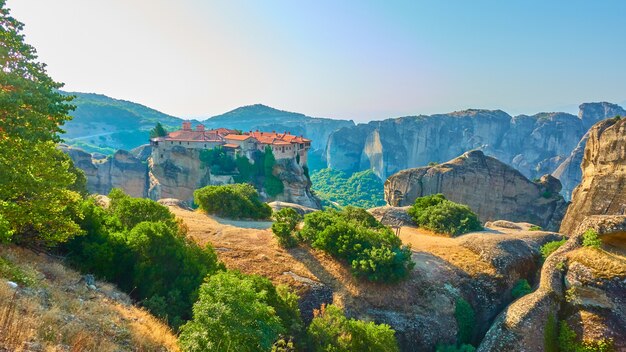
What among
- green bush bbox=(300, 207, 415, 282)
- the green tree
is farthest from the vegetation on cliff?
the green tree

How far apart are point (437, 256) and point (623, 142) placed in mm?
27110

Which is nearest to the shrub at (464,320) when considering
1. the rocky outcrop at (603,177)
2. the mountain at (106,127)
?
the rocky outcrop at (603,177)

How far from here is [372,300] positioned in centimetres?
1784

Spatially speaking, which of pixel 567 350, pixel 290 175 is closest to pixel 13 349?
pixel 567 350

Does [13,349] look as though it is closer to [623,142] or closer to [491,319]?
[491,319]

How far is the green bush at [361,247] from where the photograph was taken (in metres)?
18.6

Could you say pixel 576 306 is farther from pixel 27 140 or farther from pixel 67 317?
pixel 27 140

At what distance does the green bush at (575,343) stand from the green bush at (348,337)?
25.4 ft

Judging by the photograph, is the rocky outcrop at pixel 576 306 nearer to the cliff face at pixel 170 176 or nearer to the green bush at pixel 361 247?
the green bush at pixel 361 247

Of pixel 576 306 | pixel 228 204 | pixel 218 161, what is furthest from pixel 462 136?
pixel 576 306

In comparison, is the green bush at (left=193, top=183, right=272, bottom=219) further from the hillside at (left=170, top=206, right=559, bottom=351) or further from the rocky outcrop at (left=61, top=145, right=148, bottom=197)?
the rocky outcrop at (left=61, top=145, right=148, bottom=197)

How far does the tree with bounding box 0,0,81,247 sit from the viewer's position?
32.6 ft

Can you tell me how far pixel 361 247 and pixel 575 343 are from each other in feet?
33.0

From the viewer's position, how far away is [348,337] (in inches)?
504
